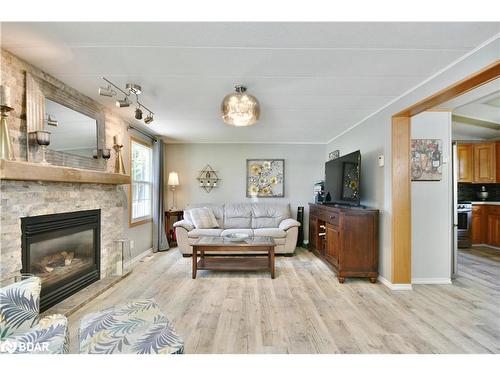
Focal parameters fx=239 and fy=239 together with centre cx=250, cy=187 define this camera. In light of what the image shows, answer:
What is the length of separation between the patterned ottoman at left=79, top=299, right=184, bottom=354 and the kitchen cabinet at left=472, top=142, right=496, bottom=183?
643 cm

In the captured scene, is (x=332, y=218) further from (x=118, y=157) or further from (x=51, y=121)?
(x=51, y=121)

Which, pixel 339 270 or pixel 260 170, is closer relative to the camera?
pixel 339 270

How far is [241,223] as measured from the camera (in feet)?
16.4

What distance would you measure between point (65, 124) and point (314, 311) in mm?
3178

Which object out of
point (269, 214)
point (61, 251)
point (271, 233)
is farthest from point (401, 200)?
point (61, 251)

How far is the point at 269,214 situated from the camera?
508 cm

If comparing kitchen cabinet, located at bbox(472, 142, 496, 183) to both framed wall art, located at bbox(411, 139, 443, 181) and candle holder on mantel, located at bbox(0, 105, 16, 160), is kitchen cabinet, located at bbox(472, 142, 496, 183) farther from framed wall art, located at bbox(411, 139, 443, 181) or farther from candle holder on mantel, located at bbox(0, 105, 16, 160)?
candle holder on mantel, located at bbox(0, 105, 16, 160)

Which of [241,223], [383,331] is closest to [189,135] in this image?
[241,223]

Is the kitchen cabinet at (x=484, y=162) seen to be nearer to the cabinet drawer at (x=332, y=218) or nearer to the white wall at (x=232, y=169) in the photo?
the white wall at (x=232, y=169)

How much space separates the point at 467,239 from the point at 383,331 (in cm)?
425

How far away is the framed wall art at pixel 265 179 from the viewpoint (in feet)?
17.9
